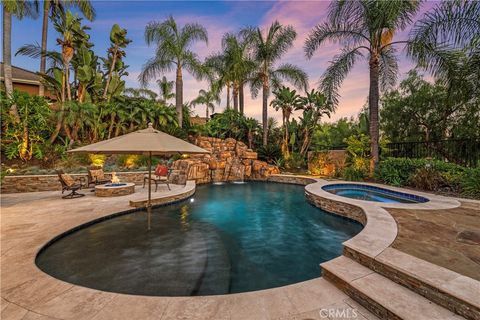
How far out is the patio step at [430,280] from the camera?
7.63 feet

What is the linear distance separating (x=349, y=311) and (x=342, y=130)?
27566 mm

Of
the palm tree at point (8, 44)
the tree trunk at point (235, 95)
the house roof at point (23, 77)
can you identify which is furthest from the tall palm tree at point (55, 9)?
the tree trunk at point (235, 95)

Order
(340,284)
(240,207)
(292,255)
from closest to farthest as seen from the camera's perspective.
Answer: (340,284)
(292,255)
(240,207)

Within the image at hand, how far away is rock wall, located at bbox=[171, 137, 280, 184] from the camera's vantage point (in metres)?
14.7

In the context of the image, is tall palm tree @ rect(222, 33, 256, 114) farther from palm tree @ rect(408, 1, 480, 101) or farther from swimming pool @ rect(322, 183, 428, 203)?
swimming pool @ rect(322, 183, 428, 203)

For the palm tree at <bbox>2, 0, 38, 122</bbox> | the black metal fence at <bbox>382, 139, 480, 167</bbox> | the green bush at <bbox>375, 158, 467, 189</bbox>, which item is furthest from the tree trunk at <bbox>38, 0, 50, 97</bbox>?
the black metal fence at <bbox>382, 139, 480, 167</bbox>

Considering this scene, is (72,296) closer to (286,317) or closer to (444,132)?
(286,317)

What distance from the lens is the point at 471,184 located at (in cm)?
773

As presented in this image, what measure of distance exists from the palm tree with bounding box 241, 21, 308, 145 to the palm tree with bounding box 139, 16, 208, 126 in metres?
4.72

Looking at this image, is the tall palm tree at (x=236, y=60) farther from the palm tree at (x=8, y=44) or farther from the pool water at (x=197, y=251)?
the pool water at (x=197, y=251)

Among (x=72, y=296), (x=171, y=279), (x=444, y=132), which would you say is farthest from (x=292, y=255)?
(x=444, y=132)

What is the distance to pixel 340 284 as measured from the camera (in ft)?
10.1

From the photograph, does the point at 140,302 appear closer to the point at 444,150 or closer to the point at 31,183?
the point at 31,183

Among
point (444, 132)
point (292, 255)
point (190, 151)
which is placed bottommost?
point (292, 255)
